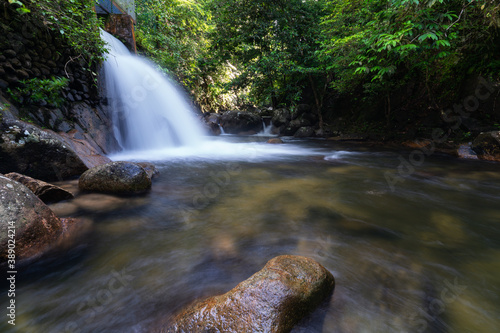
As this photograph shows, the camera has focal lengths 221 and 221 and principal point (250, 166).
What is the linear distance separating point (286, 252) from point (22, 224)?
102 inches

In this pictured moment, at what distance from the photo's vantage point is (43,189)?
10.2 feet

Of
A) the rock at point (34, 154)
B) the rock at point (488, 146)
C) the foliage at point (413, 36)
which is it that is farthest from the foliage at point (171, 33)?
the rock at point (488, 146)

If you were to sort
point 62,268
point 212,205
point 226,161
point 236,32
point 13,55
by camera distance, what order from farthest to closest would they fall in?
point 236,32, point 226,161, point 13,55, point 212,205, point 62,268

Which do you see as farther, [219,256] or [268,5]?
[268,5]

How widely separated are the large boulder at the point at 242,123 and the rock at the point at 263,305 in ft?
49.9

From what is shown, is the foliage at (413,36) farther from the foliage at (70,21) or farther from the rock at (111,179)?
the foliage at (70,21)

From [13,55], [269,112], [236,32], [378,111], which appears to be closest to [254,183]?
[13,55]

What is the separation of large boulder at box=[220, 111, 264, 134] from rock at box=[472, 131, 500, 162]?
12.1m

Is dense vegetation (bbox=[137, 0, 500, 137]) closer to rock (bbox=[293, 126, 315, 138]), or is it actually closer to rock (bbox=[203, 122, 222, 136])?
rock (bbox=[293, 126, 315, 138])

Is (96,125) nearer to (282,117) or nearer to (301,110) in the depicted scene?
(282,117)

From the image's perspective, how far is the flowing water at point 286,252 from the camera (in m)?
1.61

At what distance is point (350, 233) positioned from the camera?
2.71 meters

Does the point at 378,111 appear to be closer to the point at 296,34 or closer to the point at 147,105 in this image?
the point at 296,34

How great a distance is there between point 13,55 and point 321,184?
7100 millimetres
